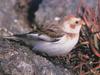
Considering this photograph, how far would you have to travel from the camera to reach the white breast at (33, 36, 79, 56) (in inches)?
283

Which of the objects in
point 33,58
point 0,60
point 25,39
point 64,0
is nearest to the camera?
point 0,60

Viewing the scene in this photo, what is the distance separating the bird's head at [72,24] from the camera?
24.6ft

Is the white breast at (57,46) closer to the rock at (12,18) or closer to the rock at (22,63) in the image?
the rock at (22,63)

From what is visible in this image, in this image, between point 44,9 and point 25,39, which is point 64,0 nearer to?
point 44,9

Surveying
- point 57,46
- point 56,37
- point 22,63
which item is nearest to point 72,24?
point 56,37

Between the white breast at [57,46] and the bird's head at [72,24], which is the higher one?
the bird's head at [72,24]

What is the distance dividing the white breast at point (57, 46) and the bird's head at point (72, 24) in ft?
0.83

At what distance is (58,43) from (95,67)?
2.29 feet

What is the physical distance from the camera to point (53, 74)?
678 centimetres

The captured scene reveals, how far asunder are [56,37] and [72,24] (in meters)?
0.39

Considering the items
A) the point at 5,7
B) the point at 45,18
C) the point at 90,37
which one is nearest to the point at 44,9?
the point at 45,18

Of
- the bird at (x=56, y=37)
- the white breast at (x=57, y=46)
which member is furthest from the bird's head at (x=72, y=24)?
the white breast at (x=57, y=46)

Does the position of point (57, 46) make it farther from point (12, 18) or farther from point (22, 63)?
point (12, 18)

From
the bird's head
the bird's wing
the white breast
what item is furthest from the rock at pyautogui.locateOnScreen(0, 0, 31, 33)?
the white breast
